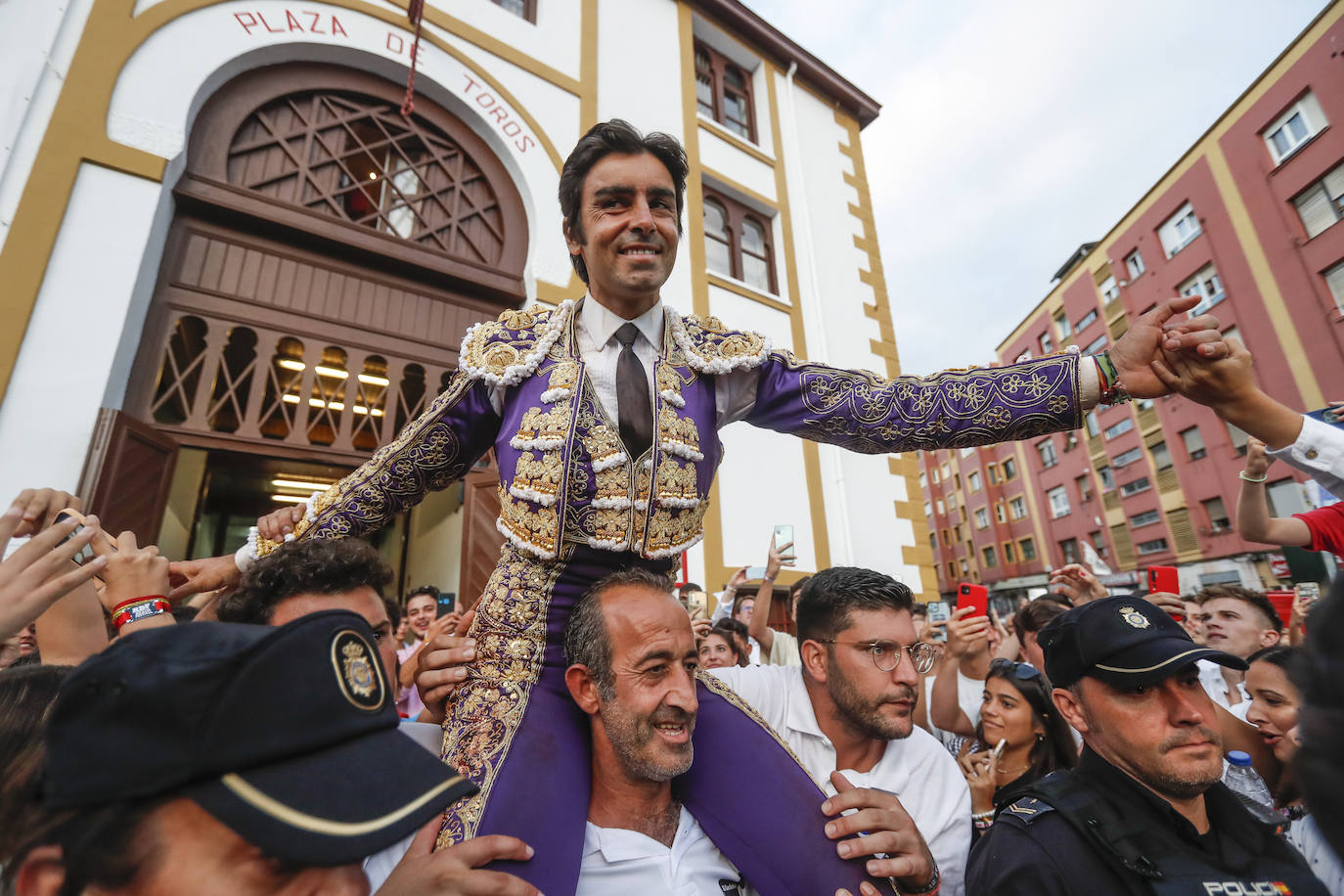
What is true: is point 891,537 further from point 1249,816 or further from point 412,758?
point 412,758

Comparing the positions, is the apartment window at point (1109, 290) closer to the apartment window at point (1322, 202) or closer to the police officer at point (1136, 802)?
the apartment window at point (1322, 202)

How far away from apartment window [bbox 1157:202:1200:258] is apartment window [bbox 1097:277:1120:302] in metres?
3.18

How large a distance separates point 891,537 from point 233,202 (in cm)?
837

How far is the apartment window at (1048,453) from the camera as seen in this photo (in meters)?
33.1

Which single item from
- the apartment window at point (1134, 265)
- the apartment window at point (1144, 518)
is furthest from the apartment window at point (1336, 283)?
the apartment window at point (1144, 518)

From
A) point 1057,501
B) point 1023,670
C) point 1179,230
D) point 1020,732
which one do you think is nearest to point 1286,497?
point 1179,230

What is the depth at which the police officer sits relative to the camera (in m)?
1.75

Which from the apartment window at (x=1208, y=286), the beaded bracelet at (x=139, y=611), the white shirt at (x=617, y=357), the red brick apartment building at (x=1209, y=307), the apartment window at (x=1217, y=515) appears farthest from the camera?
the apartment window at (x=1217, y=515)

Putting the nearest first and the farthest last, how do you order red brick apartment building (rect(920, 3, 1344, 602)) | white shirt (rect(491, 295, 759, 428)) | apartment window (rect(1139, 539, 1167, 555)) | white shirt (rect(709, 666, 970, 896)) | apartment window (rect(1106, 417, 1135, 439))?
1. white shirt (rect(491, 295, 759, 428))
2. white shirt (rect(709, 666, 970, 896))
3. red brick apartment building (rect(920, 3, 1344, 602))
4. apartment window (rect(1139, 539, 1167, 555))
5. apartment window (rect(1106, 417, 1135, 439))

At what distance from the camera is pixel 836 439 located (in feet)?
6.38

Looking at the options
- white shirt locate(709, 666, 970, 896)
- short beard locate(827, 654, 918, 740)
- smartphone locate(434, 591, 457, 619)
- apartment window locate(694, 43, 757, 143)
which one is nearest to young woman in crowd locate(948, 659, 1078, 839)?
white shirt locate(709, 666, 970, 896)

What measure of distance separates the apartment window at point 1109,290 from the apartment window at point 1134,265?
67 cm

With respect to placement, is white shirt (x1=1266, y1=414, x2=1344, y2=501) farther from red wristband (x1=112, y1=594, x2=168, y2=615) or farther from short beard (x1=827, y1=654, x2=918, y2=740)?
red wristband (x1=112, y1=594, x2=168, y2=615)

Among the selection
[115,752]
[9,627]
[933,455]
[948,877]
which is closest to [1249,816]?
[948,877]
